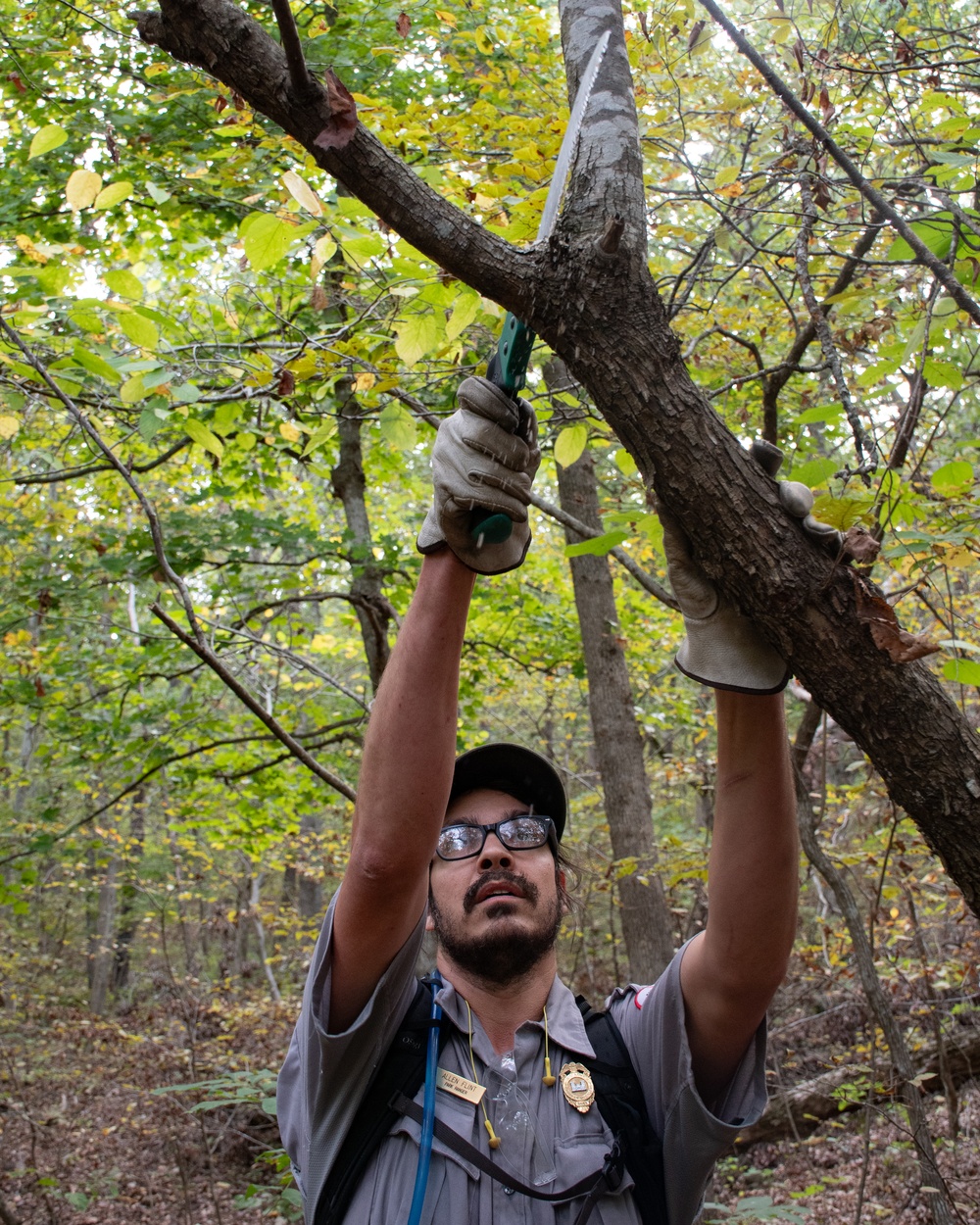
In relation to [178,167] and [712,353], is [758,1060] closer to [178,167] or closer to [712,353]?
[712,353]

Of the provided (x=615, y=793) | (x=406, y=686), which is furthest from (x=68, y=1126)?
(x=406, y=686)

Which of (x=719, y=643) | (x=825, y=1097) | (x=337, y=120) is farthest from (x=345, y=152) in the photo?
(x=825, y=1097)

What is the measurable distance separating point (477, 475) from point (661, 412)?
0.36 m

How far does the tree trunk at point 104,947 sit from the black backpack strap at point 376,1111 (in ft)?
49.9

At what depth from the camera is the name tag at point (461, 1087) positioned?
1.80 meters

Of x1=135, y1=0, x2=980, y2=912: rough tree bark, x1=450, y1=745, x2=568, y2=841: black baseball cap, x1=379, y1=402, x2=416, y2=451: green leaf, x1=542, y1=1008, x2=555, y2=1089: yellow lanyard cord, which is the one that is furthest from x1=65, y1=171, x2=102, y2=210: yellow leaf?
x1=542, y1=1008, x2=555, y2=1089: yellow lanyard cord

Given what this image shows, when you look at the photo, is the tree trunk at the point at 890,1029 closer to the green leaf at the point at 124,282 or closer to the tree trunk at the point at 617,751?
the tree trunk at the point at 617,751

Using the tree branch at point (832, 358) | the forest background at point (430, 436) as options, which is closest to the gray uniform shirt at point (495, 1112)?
the forest background at point (430, 436)

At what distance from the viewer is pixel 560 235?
154 cm

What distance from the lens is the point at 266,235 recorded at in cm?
225

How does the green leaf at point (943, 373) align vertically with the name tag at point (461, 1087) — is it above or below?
above

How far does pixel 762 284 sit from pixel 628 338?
474 centimetres

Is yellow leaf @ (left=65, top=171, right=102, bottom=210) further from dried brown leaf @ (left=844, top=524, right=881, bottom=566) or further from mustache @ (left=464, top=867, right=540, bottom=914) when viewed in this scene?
dried brown leaf @ (left=844, top=524, right=881, bottom=566)

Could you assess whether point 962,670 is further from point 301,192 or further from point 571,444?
point 301,192
